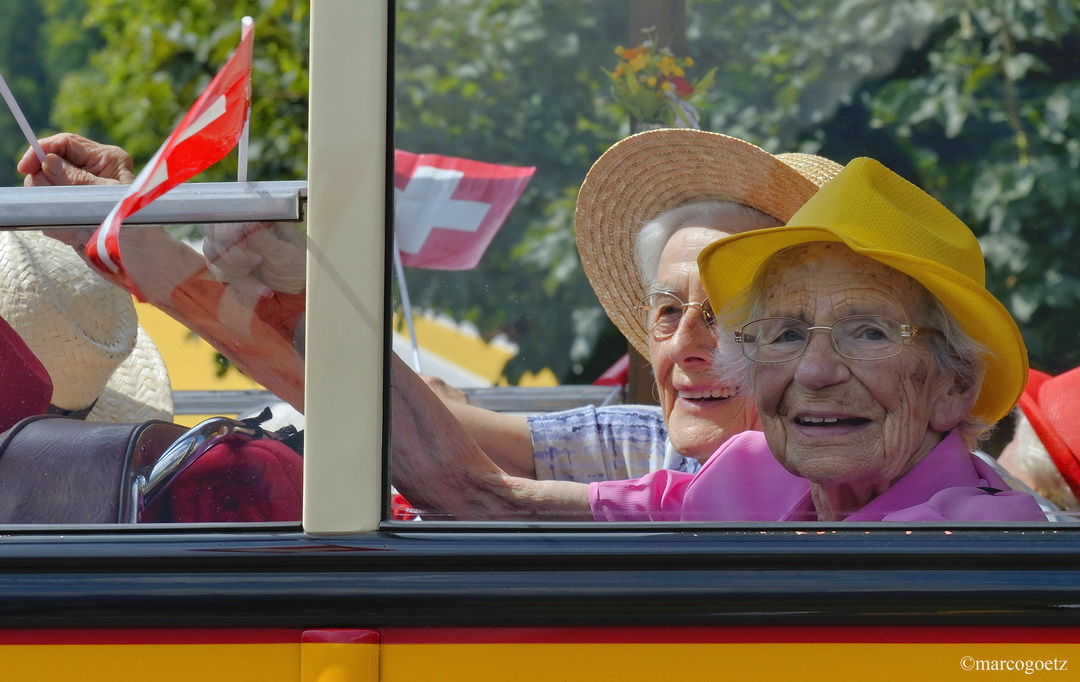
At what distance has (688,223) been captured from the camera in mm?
2369

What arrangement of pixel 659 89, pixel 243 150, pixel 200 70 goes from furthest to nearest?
pixel 200 70
pixel 659 89
pixel 243 150

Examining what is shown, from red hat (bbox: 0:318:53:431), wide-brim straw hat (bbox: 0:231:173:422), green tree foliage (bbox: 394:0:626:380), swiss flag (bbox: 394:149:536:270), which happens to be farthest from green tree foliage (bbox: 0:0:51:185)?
red hat (bbox: 0:318:53:431)

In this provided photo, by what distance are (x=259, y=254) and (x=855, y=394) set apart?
0.83 metres

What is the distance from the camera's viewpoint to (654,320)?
7.83 feet

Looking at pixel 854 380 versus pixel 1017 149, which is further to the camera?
pixel 1017 149

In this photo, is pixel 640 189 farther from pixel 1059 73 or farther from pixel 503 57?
pixel 1059 73

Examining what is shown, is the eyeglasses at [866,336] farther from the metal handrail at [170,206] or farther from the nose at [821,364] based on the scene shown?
the metal handrail at [170,206]

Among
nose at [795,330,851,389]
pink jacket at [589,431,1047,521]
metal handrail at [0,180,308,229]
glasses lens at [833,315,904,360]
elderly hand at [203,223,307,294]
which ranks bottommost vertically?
pink jacket at [589,431,1047,521]

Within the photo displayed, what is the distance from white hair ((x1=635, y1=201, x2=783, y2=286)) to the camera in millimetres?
2250

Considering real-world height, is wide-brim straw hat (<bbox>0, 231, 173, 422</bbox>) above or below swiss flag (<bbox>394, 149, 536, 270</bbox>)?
below

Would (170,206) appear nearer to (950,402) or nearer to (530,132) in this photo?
(950,402)

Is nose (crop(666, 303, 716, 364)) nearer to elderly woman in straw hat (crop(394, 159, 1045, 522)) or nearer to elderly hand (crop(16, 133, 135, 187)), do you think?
elderly woman in straw hat (crop(394, 159, 1045, 522))
